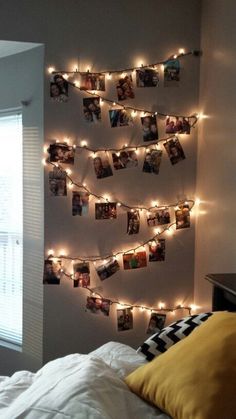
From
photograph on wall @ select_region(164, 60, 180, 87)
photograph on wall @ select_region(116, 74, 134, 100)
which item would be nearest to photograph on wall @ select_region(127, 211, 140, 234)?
photograph on wall @ select_region(116, 74, 134, 100)

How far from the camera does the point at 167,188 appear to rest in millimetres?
2648

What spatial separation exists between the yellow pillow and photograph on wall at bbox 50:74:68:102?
1706 millimetres

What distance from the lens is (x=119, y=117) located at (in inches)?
101

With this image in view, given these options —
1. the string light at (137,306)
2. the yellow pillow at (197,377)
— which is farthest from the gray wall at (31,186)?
the yellow pillow at (197,377)

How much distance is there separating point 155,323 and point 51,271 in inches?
29.7

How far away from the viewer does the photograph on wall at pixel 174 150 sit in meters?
2.63

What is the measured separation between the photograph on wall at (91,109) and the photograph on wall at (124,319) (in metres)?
1.21

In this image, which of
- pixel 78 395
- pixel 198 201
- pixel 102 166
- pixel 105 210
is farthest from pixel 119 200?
pixel 78 395

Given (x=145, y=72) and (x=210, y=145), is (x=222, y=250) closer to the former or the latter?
(x=210, y=145)

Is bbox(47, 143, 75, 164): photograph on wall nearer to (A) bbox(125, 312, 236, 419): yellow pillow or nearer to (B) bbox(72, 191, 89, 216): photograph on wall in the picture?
(B) bbox(72, 191, 89, 216): photograph on wall

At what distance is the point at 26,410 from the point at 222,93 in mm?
1896

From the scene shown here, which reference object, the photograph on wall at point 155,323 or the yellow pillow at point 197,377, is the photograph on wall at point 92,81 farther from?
the yellow pillow at point 197,377

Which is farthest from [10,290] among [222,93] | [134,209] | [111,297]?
[222,93]

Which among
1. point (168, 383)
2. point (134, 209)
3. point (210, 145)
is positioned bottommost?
point (168, 383)
